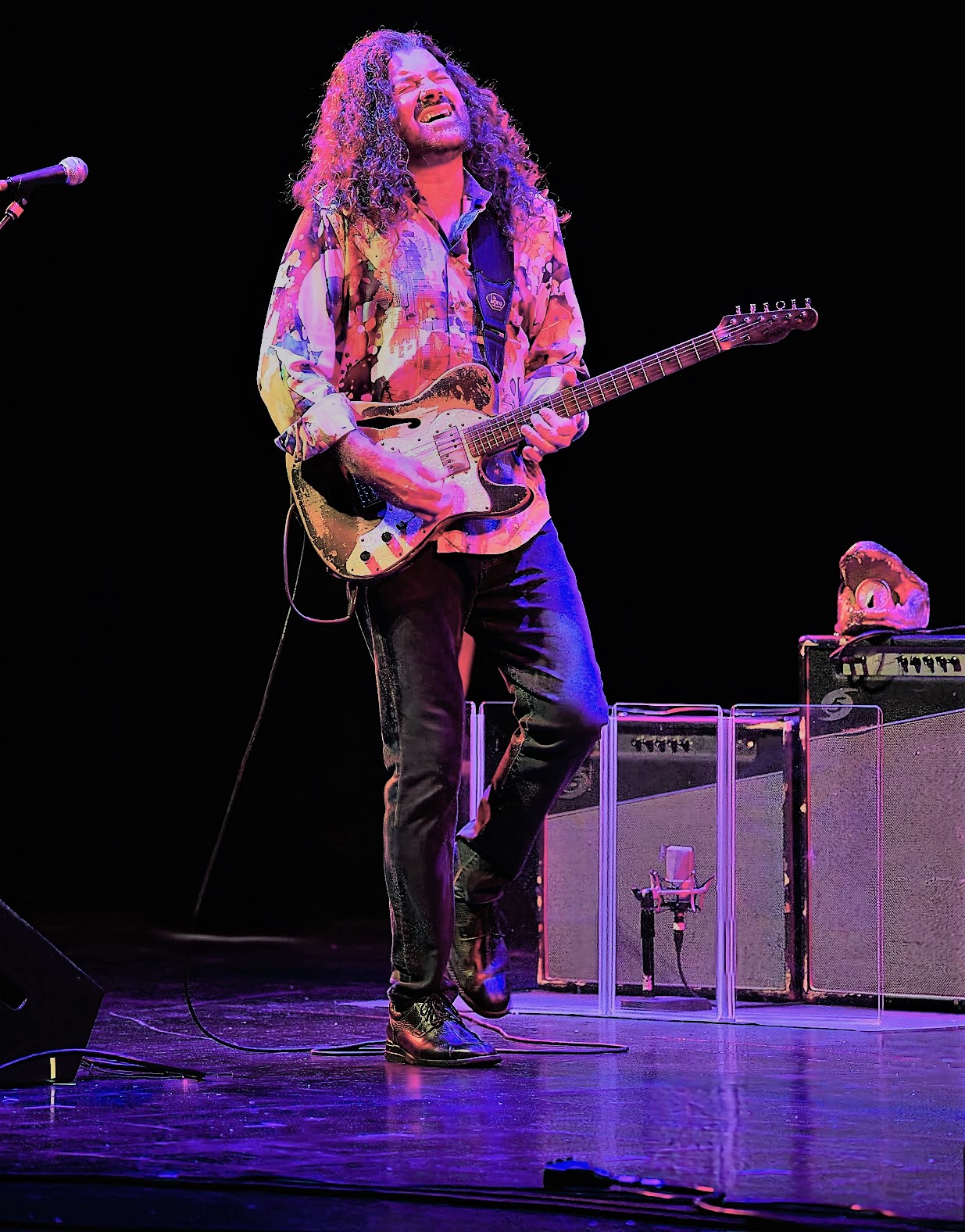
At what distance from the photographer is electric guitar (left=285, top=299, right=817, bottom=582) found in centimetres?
290

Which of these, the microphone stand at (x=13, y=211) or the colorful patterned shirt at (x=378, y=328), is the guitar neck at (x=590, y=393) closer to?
the colorful patterned shirt at (x=378, y=328)

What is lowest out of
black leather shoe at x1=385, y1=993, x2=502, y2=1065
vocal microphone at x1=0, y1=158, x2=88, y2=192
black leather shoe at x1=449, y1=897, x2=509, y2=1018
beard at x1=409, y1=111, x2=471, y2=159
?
black leather shoe at x1=385, y1=993, x2=502, y2=1065

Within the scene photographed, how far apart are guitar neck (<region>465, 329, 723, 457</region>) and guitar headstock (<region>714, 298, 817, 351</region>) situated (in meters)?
0.02

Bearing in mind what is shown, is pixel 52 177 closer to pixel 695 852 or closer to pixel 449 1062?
pixel 449 1062

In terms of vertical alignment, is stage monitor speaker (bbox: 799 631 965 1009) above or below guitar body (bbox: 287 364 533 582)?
below

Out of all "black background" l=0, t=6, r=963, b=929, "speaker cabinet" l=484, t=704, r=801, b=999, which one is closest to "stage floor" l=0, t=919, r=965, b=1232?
"speaker cabinet" l=484, t=704, r=801, b=999

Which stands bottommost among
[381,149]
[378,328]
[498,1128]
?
[498,1128]

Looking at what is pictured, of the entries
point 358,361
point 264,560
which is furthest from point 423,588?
point 264,560

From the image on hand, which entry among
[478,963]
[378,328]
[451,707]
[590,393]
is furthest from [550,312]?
[478,963]

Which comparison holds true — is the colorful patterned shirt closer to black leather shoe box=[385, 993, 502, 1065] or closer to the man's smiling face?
the man's smiling face

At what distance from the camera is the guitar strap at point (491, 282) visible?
3049 mm

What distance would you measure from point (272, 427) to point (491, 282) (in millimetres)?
3182

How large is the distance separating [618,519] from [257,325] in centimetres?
148

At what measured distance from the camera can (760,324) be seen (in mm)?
3057
